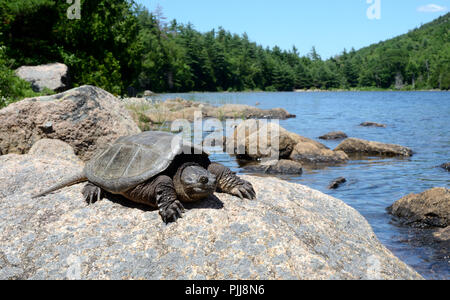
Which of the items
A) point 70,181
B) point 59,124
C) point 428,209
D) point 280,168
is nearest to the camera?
point 70,181

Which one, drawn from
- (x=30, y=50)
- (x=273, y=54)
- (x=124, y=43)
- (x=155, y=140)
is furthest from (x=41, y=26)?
(x=273, y=54)

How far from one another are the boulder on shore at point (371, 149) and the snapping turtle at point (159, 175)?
467 inches

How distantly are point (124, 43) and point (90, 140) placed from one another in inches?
768

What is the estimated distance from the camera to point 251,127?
13.8 m

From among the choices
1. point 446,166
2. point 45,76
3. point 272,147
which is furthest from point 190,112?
point 446,166

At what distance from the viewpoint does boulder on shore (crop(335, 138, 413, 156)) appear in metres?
14.6

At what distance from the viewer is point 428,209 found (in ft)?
23.5

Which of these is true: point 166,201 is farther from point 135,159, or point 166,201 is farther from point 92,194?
point 92,194

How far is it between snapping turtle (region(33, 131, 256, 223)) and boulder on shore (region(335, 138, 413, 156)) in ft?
39.0

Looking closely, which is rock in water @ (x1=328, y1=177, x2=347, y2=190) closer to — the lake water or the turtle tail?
the lake water

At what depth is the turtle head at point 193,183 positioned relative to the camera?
3.43 meters

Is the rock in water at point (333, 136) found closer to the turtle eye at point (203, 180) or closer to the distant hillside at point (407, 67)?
the turtle eye at point (203, 180)

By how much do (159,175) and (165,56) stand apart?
79.8m

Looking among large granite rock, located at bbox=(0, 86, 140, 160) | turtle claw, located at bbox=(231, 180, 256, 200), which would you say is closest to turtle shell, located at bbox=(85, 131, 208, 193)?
turtle claw, located at bbox=(231, 180, 256, 200)
